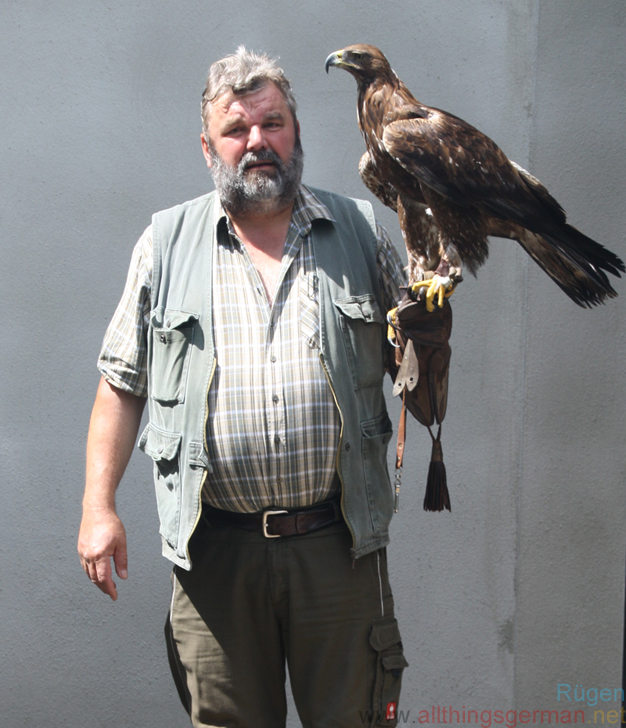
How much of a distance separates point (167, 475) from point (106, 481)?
163mm

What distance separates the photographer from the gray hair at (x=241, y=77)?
6.18ft

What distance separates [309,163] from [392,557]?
1417 millimetres

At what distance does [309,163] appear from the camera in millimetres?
2646

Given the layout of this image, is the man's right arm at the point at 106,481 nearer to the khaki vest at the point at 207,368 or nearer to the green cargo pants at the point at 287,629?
the khaki vest at the point at 207,368

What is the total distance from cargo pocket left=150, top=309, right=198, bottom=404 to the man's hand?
324 mm

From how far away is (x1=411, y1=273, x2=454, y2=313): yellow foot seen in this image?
1.76 meters

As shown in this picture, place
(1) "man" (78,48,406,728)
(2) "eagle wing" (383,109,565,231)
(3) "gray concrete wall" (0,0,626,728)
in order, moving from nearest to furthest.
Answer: (2) "eagle wing" (383,109,565,231)
(1) "man" (78,48,406,728)
(3) "gray concrete wall" (0,0,626,728)

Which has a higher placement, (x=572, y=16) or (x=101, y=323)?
(x=572, y=16)

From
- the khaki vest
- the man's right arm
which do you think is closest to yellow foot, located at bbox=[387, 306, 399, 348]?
the khaki vest

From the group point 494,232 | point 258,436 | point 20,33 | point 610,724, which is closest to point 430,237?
point 494,232

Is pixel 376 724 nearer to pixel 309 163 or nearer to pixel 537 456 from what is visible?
pixel 537 456

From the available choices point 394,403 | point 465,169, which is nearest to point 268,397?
point 465,169

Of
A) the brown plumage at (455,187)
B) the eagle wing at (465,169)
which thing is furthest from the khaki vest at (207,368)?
the eagle wing at (465,169)

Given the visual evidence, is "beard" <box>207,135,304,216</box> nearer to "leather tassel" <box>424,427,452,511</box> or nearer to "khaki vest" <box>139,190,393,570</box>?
"khaki vest" <box>139,190,393,570</box>
